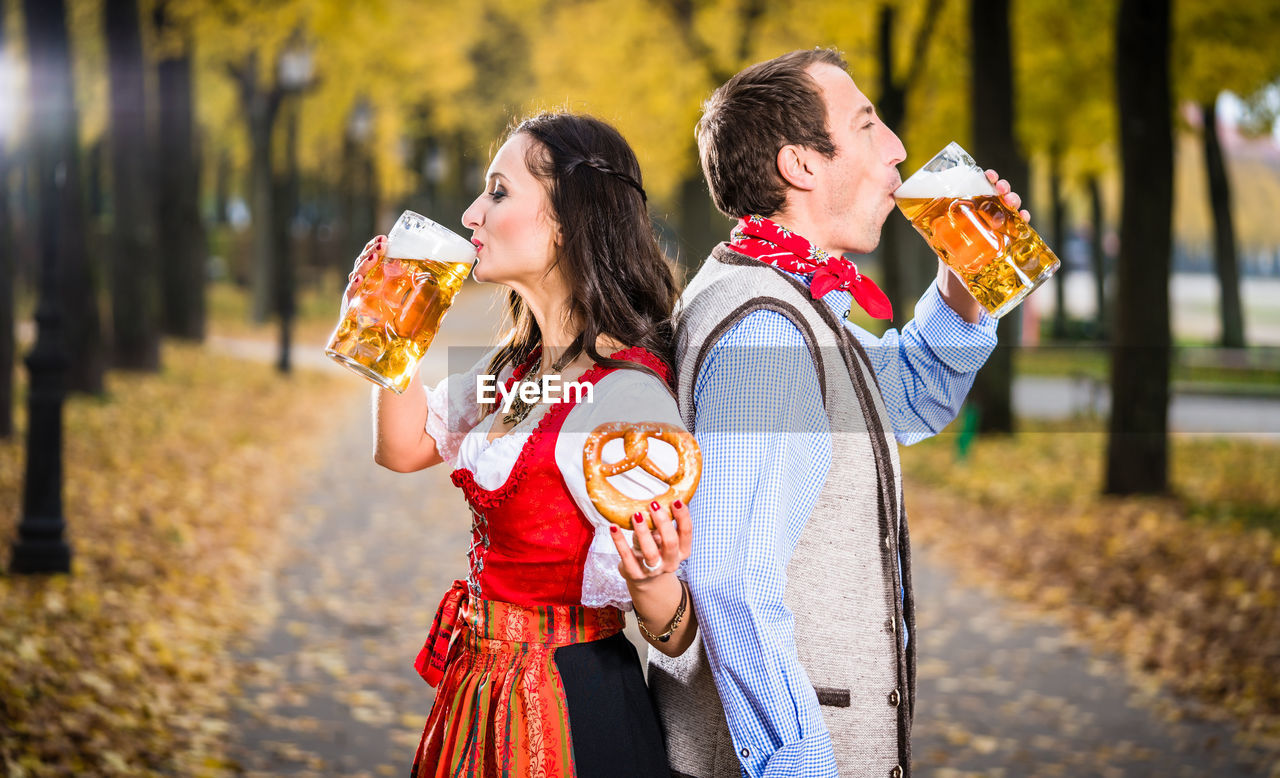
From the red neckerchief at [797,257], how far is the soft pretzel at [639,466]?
1.53 ft

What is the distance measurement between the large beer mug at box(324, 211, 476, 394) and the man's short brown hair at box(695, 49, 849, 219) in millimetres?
514

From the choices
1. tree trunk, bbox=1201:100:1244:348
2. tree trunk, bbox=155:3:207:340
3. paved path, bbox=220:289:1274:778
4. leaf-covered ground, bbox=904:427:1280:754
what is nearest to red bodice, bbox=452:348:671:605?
paved path, bbox=220:289:1274:778

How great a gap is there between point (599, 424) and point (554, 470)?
15 centimetres

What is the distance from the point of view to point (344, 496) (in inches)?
453

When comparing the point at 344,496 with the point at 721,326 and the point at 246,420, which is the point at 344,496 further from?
the point at 721,326

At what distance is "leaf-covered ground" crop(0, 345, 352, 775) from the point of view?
4965mm

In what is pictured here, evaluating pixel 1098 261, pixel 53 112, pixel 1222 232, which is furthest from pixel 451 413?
pixel 1098 261

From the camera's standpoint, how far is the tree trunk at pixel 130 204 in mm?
14344

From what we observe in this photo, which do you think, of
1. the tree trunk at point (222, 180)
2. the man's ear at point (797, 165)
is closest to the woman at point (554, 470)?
the man's ear at point (797, 165)

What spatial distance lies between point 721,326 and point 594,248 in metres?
0.28

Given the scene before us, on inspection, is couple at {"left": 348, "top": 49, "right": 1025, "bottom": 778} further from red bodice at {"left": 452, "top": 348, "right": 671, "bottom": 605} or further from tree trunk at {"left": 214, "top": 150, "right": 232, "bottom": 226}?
tree trunk at {"left": 214, "top": 150, "right": 232, "bottom": 226}

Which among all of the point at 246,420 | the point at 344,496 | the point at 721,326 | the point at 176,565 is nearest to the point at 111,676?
the point at 176,565

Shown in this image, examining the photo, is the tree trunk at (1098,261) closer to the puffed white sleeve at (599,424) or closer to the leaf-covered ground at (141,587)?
the leaf-covered ground at (141,587)

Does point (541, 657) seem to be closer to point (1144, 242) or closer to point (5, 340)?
point (1144, 242)
